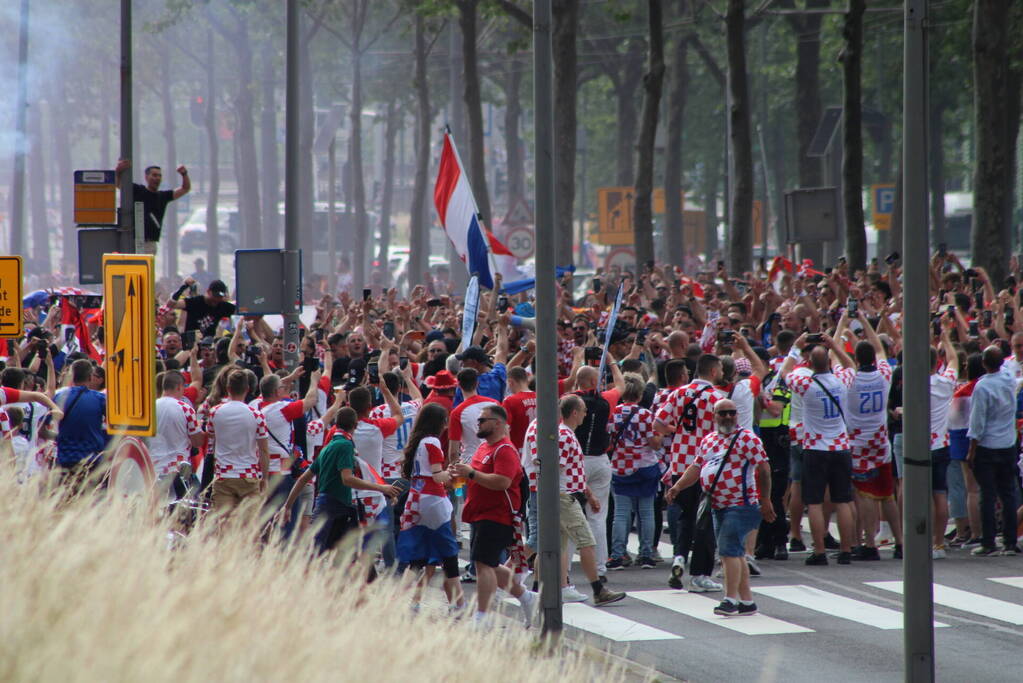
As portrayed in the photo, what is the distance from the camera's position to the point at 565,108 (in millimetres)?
32531

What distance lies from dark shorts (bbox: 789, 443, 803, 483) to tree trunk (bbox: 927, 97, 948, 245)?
11561mm

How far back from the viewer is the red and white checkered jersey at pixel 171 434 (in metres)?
12.6

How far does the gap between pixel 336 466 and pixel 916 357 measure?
4109mm

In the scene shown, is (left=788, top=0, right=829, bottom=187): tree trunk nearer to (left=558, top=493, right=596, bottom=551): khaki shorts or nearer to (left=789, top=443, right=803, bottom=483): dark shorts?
(left=789, top=443, right=803, bottom=483): dark shorts

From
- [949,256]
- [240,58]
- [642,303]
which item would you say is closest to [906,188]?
[949,256]

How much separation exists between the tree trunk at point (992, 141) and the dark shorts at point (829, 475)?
12.8 metres

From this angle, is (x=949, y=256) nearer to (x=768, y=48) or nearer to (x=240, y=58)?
(x=768, y=48)

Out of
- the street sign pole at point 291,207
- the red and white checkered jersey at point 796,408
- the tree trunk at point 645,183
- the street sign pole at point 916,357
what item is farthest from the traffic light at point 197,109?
the street sign pole at point 916,357

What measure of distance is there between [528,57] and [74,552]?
49.3 metres

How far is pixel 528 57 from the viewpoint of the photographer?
53750mm

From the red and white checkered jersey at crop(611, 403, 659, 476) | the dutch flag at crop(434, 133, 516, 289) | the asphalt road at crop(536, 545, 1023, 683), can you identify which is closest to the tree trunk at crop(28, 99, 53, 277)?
the dutch flag at crop(434, 133, 516, 289)

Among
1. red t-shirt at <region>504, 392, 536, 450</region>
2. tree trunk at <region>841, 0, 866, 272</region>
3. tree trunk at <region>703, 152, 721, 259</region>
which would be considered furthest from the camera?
tree trunk at <region>703, 152, 721, 259</region>

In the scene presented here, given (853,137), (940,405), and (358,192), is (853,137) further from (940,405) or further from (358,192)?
(358,192)

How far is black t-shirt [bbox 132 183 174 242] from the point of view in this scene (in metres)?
15.2
